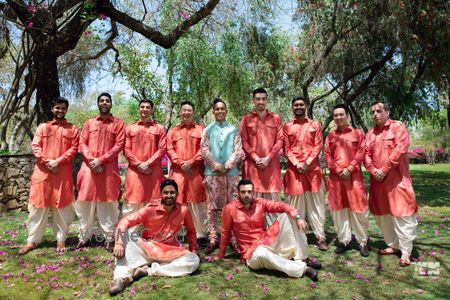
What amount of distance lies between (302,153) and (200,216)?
1550 mm

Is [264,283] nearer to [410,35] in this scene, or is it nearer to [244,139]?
[244,139]

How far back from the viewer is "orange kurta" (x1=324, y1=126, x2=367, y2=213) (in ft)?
15.2

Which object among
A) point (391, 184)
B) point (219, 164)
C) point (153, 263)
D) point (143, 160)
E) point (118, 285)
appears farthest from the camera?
point (143, 160)

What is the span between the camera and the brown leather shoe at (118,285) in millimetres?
3528

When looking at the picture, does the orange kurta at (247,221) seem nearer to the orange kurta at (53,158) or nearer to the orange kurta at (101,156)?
the orange kurta at (101,156)

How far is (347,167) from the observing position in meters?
4.70

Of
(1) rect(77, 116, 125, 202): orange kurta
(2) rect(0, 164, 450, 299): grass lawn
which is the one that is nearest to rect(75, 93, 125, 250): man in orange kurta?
(1) rect(77, 116, 125, 202): orange kurta

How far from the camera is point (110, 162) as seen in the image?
4855mm

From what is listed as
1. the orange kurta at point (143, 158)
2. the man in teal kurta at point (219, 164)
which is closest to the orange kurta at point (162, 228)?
the man in teal kurta at point (219, 164)

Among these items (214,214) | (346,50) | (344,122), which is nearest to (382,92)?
(346,50)

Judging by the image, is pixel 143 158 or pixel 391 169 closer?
pixel 391 169

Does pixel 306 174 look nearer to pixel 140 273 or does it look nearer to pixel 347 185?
pixel 347 185

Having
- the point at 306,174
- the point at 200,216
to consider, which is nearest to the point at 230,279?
the point at 200,216

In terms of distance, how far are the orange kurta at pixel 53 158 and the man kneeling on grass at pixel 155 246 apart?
1334 millimetres
